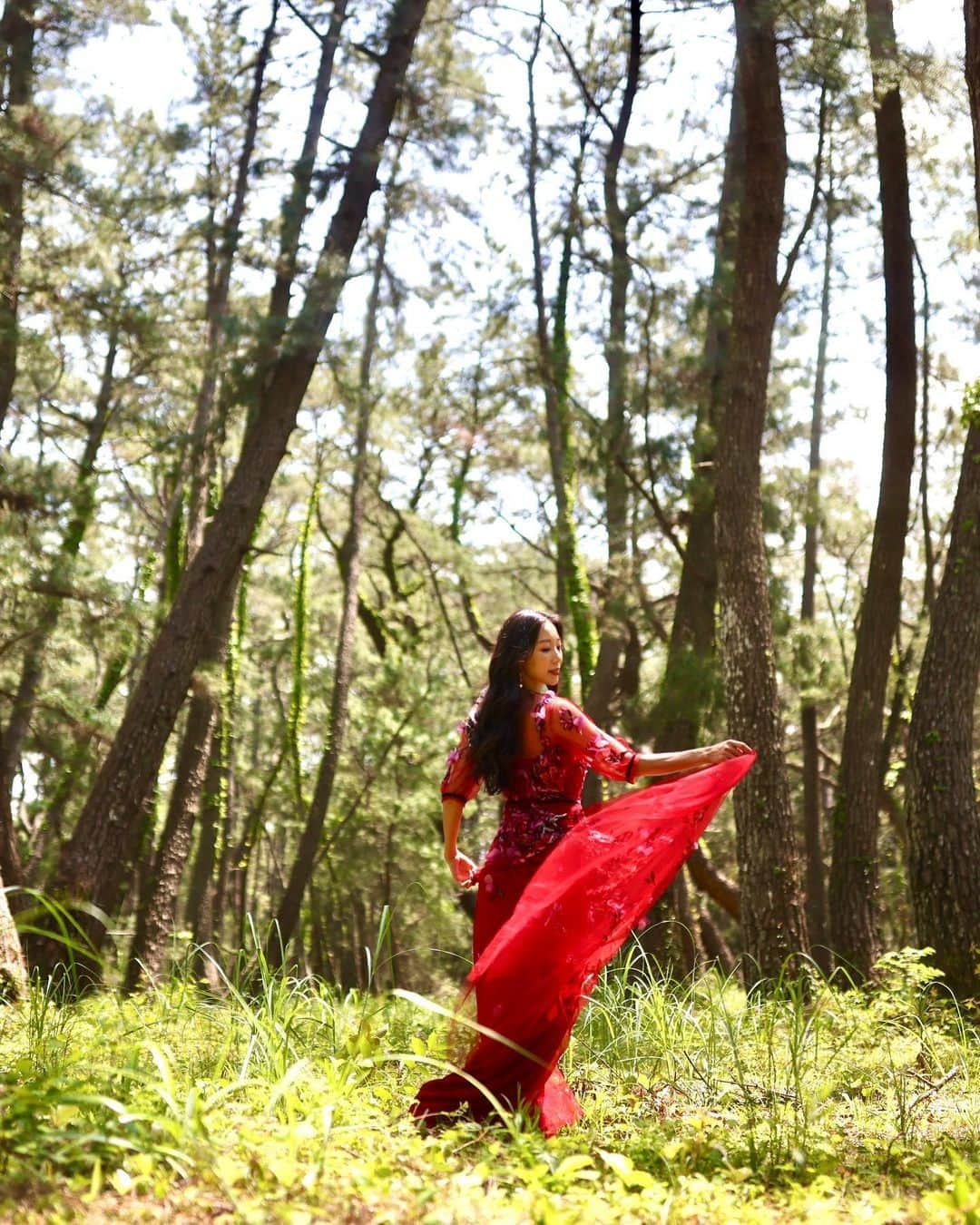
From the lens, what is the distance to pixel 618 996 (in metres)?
5.02

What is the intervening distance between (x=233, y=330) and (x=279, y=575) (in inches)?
577

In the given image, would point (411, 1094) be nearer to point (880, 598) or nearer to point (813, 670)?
point (880, 598)

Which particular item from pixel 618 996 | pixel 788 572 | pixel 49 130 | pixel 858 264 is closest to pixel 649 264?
pixel 858 264

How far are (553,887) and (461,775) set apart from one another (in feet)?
2.31

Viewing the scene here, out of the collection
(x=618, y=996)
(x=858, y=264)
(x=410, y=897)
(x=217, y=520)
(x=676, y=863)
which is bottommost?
(x=410, y=897)

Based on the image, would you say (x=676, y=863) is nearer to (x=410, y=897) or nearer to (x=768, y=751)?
(x=768, y=751)

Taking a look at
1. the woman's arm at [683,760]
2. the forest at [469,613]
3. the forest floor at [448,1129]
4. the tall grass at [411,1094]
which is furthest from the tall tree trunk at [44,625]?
the woman's arm at [683,760]

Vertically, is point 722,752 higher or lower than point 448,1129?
higher

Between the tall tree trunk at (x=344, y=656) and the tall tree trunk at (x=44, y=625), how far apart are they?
3.26 m

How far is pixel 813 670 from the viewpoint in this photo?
47.1 ft

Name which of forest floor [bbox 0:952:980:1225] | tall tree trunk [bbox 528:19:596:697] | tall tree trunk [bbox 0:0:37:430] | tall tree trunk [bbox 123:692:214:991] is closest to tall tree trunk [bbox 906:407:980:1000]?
forest floor [bbox 0:952:980:1225]

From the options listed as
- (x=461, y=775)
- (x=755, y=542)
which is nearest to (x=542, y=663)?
(x=461, y=775)

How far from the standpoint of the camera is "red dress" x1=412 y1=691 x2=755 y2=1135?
392 centimetres

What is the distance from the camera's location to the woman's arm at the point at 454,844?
4.54m
